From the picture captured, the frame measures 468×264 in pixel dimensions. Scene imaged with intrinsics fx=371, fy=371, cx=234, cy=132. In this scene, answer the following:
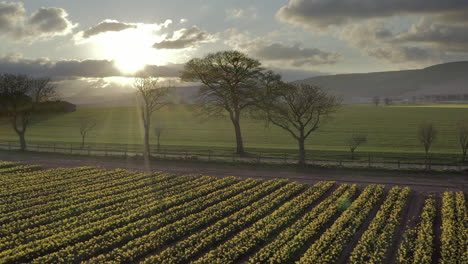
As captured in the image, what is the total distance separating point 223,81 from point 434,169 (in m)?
26.0

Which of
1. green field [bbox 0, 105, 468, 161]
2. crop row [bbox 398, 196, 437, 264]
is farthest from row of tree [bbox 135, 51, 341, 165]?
crop row [bbox 398, 196, 437, 264]

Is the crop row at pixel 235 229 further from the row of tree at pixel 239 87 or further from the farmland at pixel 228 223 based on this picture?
the row of tree at pixel 239 87

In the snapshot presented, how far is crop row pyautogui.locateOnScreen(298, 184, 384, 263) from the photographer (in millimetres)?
16578

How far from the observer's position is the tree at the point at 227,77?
4691 centimetres

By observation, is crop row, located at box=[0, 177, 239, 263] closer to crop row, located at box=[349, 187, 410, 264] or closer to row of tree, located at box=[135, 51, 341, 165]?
crop row, located at box=[349, 187, 410, 264]

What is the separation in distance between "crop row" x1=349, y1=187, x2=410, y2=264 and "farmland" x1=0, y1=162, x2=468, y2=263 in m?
0.06

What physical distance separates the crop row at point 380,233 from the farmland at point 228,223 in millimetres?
64

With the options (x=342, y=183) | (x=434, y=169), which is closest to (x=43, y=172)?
(x=342, y=183)

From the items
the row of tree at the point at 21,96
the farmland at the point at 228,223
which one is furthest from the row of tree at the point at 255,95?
the row of tree at the point at 21,96

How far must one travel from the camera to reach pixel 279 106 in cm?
4394

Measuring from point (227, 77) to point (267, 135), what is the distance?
31.2 m

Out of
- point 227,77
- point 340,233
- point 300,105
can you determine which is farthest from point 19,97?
point 340,233

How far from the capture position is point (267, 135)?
76.6 meters

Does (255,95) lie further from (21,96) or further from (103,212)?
(21,96)
